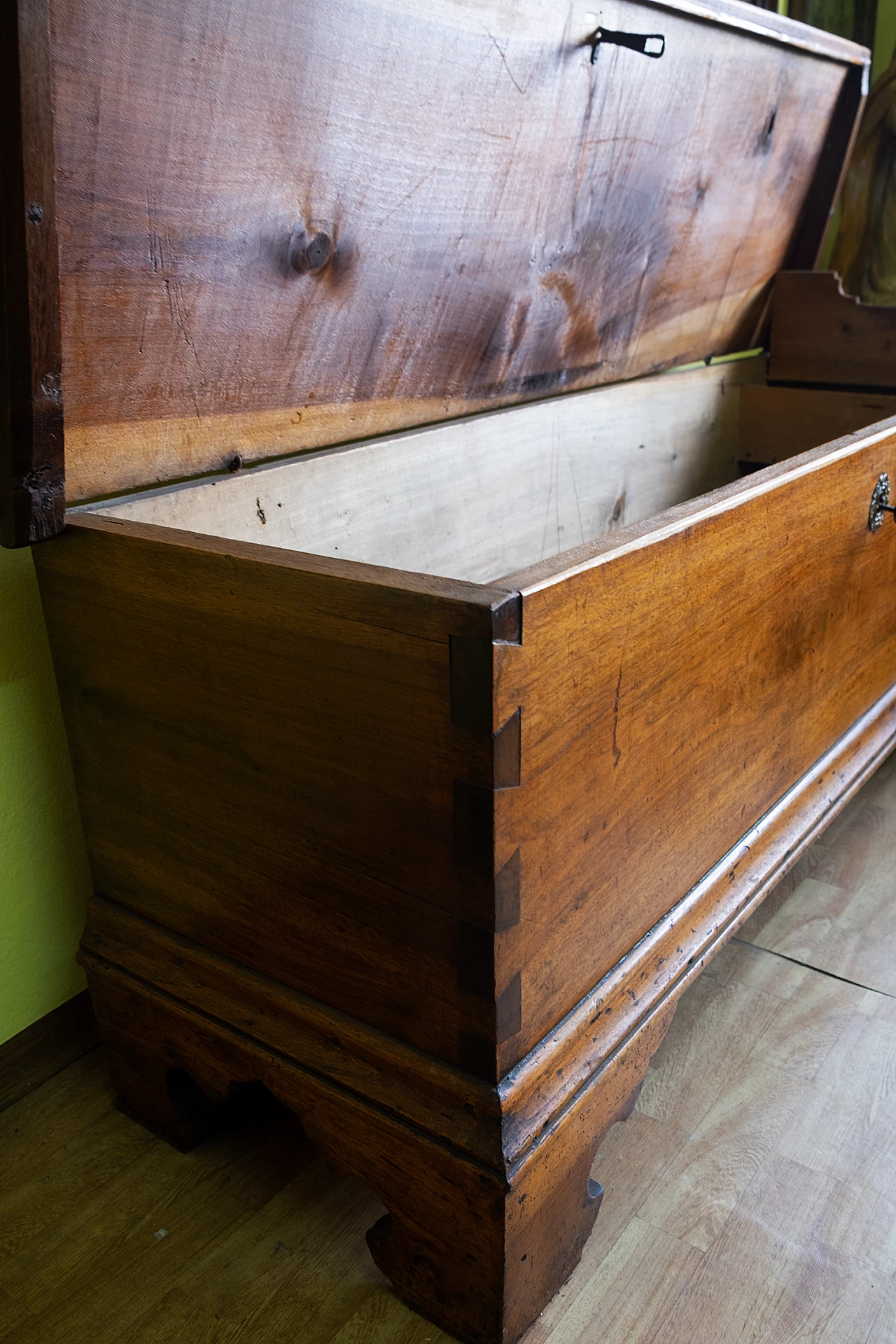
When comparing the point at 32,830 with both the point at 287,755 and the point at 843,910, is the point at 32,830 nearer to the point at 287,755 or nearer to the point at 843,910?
the point at 287,755

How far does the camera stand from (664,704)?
3.28 feet

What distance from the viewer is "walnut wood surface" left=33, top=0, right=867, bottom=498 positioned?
96 cm

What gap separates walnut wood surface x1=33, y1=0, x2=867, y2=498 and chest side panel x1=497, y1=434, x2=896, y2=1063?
0.54 m

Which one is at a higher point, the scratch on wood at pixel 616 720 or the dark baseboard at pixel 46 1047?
the scratch on wood at pixel 616 720

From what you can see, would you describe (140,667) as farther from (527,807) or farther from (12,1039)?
(12,1039)

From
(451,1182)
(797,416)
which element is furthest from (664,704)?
(797,416)

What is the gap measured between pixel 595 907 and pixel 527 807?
20 centimetres

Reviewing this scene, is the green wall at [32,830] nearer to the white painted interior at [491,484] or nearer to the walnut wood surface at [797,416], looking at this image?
the white painted interior at [491,484]

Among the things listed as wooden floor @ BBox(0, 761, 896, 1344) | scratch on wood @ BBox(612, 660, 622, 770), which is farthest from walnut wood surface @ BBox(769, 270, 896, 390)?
scratch on wood @ BBox(612, 660, 622, 770)

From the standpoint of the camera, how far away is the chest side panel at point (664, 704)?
2.72 feet

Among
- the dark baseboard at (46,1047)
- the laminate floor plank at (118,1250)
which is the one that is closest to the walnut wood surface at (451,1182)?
the laminate floor plank at (118,1250)

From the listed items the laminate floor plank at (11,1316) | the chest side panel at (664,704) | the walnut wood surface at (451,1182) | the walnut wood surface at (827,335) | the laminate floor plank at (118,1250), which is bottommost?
the laminate floor plank at (118,1250)

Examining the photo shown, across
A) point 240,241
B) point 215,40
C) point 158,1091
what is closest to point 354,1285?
point 158,1091

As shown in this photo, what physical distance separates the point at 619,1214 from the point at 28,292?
1.03 metres
